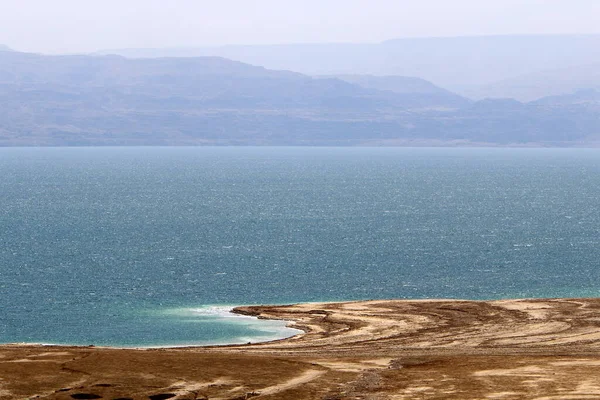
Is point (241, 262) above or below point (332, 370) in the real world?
above

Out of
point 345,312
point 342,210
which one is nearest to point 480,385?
point 345,312

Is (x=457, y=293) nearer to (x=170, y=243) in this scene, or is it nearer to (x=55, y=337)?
(x=55, y=337)

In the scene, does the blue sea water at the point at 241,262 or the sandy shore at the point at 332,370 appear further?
the blue sea water at the point at 241,262

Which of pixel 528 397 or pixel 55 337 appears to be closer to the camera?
pixel 528 397

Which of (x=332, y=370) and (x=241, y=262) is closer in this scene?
(x=332, y=370)

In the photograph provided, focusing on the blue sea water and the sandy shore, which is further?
the blue sea water

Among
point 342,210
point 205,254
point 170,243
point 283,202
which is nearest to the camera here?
point 205,254

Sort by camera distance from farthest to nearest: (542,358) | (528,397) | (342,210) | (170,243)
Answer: (342,210) < (170,243) < (542,358) < (528,397)
